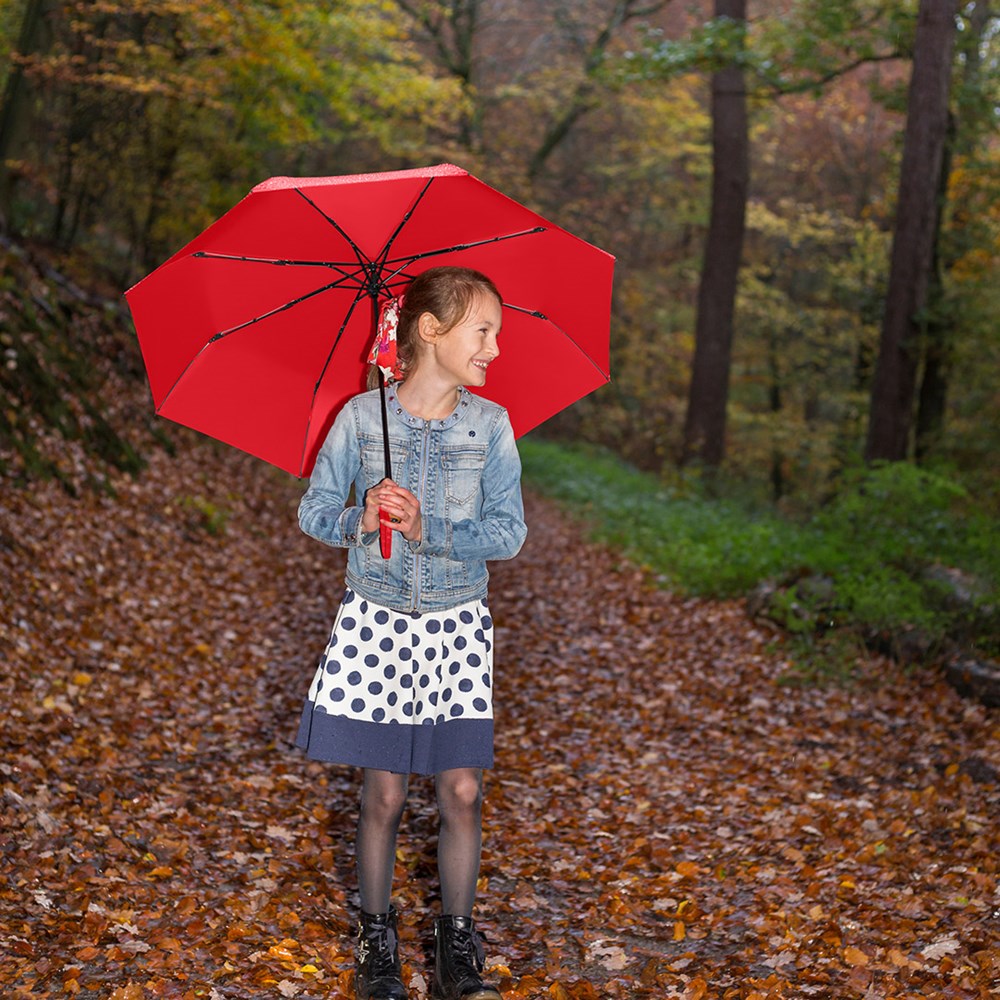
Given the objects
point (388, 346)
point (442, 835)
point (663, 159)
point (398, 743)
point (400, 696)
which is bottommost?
point (442, 835)

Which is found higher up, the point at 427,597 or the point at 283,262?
the point at 283,262

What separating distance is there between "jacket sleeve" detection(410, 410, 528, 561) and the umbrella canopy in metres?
0.32

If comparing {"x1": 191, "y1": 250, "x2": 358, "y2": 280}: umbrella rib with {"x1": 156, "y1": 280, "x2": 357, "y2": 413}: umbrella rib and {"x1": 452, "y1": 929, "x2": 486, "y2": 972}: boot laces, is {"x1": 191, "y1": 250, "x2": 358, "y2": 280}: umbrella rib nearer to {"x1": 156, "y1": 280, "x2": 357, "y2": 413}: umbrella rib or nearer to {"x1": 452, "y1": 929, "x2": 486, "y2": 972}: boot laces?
{"x1": 156, "y1": 280, "x2": 357, "y2": 413}: umbrella rib

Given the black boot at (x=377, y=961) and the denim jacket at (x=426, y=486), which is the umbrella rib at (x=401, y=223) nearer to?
the denim jacket at (x=426, y=486)

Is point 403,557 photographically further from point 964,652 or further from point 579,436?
point 579,436

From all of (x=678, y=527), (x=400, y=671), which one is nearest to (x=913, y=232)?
(x=678, y=527)

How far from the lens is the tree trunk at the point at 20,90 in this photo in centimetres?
1236

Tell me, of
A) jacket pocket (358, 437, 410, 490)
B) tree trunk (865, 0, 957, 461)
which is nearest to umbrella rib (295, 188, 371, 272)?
jacket pocket (358, 437, 410, 490)

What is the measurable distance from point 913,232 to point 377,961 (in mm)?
10826

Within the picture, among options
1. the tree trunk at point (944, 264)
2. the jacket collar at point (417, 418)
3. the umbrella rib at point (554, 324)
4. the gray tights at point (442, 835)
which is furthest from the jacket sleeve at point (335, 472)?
the tree trunk at point (944, 264)

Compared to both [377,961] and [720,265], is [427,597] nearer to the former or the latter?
[377,961]

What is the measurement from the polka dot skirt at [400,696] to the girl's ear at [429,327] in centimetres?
77

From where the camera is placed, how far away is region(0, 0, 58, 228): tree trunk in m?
12.4

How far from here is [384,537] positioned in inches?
119
